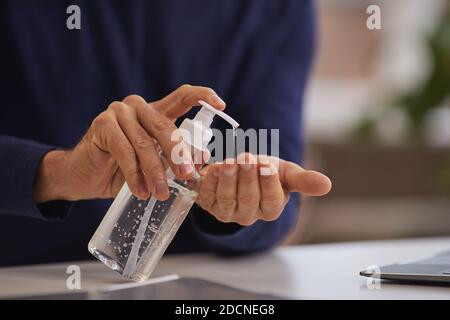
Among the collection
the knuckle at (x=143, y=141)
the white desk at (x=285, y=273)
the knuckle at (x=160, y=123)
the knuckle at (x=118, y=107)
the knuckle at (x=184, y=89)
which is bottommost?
the white desk at (x=285, y=273)

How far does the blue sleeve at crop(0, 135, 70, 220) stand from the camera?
0.61 metres

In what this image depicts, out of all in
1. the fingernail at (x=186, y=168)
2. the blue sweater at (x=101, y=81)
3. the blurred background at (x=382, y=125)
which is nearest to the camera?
the fingernail at (x=186, y=168)

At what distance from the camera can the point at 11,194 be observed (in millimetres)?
624

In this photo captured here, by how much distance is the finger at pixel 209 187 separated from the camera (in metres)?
0.54

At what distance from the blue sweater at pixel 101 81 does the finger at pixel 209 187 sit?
7 cm

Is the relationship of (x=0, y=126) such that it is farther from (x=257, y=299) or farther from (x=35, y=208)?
(x=257, y=299)

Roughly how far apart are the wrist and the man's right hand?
0.04 feet

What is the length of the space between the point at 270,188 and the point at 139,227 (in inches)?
4.1

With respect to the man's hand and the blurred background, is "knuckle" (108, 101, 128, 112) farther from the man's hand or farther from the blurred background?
the blurred background

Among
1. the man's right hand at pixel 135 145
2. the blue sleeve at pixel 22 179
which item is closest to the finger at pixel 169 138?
the man's right hand at pixel 135 145

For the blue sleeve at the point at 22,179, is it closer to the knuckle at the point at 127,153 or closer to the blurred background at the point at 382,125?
the knuckle at the point at 127,153
